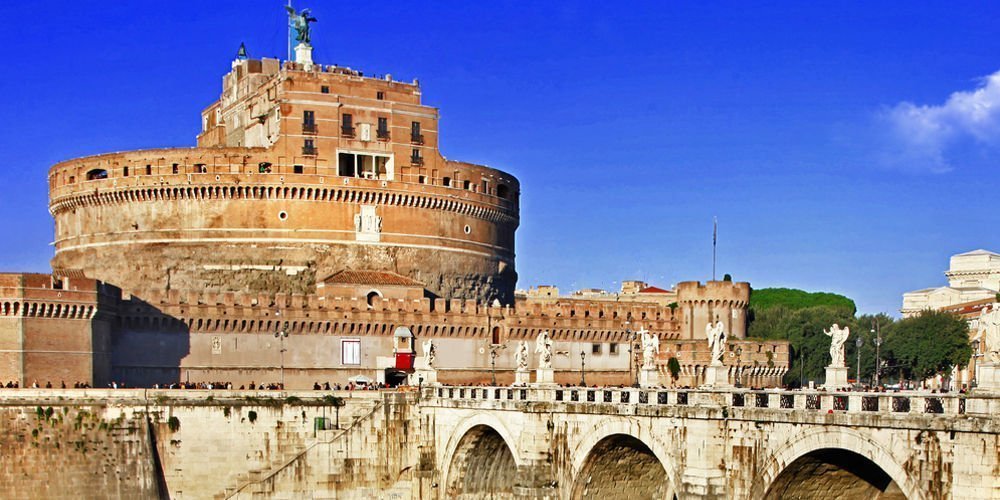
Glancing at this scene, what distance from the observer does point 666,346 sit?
3209 inches

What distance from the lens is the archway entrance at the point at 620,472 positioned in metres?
42.8

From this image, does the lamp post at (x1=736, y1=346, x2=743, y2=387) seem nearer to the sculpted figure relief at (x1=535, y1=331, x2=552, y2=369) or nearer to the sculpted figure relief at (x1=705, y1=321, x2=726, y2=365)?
the sculpted figure relief at (x1=535, y1=331, x2=552, y2=369)

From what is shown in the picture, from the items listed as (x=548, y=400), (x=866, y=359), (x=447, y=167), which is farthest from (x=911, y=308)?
(x=548, y=400)

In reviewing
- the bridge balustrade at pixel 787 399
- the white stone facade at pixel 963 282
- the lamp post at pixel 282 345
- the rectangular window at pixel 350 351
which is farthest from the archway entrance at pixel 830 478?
the white stone facade at pixel 963 282

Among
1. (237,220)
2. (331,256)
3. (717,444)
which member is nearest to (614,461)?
(717,444)

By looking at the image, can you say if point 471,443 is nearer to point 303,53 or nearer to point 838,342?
point 838,342

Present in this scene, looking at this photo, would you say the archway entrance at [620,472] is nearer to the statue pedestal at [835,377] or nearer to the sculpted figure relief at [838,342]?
the statue pedestal at [835,377]

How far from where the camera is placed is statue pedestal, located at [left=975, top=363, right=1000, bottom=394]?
92.6ft

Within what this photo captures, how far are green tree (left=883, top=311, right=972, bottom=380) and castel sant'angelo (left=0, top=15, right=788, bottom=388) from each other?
776cm

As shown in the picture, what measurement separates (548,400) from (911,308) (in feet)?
347

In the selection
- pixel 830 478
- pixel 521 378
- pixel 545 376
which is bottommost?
pixel 830 478

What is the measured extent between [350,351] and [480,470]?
18.7 metres

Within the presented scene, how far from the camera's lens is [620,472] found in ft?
145

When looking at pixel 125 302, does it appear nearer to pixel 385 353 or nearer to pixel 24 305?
pixel 24 305
